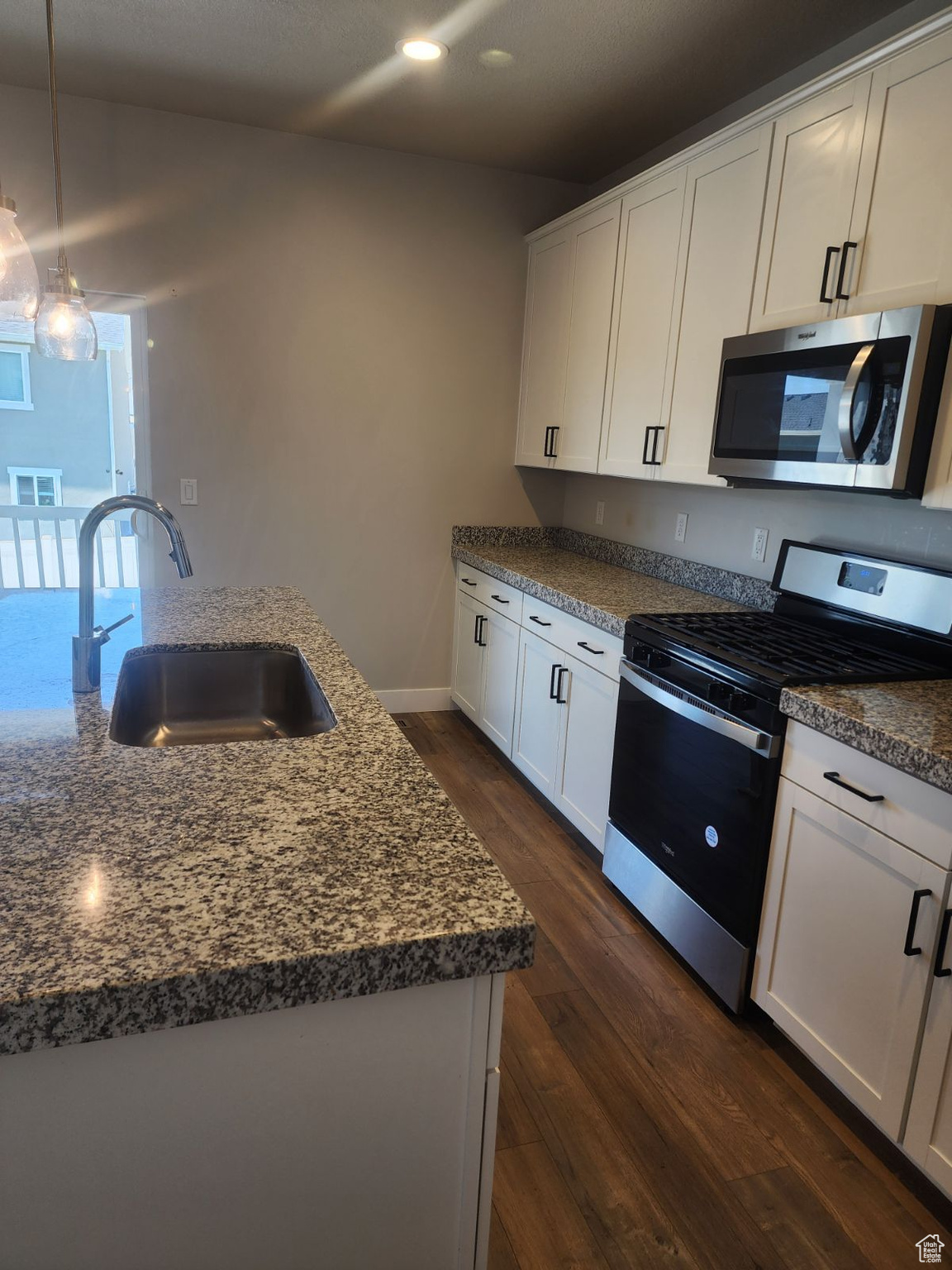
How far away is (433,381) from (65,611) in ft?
8.02

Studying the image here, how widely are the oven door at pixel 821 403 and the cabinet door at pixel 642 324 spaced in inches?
17.5

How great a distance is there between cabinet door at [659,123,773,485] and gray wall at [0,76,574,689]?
148 cm

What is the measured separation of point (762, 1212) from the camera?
158cm

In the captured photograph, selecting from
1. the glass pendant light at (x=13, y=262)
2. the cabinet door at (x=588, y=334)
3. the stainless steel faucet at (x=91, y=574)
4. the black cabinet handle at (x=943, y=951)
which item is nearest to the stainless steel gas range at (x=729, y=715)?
the black cabinet handle at (x=943, y=951)

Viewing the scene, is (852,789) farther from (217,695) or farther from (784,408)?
(217,695)

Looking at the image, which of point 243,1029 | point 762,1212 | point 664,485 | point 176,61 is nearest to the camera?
point 243,1029

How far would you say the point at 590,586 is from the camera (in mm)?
3117

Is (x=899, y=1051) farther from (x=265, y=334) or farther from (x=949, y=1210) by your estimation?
(x=265, y=334)

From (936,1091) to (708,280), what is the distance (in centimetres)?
228

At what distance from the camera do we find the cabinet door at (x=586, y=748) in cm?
272

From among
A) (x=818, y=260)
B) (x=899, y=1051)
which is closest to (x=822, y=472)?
(x=818, y=260)

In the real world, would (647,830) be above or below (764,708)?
below

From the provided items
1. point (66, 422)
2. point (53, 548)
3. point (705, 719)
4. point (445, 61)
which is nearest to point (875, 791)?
point (705, 719)

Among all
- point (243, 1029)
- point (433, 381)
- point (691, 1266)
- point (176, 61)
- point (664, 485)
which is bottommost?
point (691, 1266)
